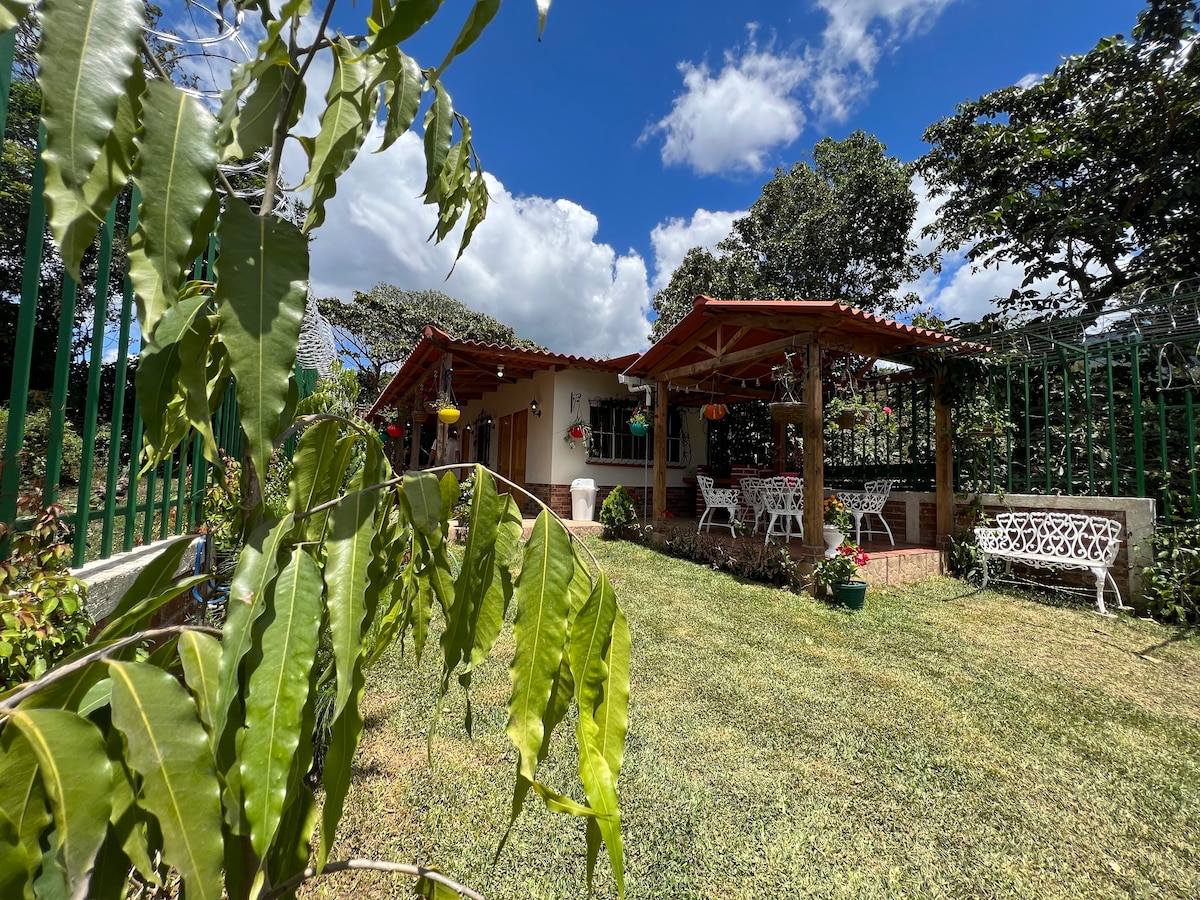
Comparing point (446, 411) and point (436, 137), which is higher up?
point (446, 411)

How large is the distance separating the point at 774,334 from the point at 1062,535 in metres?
3.96

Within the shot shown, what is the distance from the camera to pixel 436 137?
0.69 meters

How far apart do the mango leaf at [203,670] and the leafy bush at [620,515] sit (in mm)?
7862

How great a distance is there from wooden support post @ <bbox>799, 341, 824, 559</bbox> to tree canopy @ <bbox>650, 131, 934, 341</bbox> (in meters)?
10.1

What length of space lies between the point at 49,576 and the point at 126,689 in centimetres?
115

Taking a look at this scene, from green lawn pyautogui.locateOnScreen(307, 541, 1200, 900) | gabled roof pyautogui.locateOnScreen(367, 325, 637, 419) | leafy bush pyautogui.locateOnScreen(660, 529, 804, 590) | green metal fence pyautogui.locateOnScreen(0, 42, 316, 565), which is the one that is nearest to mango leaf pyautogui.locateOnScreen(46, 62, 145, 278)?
green metal fence pyautogui.locateOnScreen(0, 42, 316, 565)

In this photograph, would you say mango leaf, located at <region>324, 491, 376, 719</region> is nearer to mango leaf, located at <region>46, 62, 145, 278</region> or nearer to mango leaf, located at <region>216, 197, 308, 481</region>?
mango leaf, located at <region>216, 197, 308, 481</region>

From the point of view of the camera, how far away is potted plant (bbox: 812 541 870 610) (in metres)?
5.02

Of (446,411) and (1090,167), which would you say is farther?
(1090,167)

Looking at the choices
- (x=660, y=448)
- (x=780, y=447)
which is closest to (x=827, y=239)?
(x=780, y=447)

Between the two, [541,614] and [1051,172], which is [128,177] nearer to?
[541,614]

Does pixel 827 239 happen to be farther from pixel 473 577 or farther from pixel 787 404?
pixel 473 577

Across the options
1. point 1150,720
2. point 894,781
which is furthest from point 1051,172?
point 894,781

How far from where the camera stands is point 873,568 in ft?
19.1
